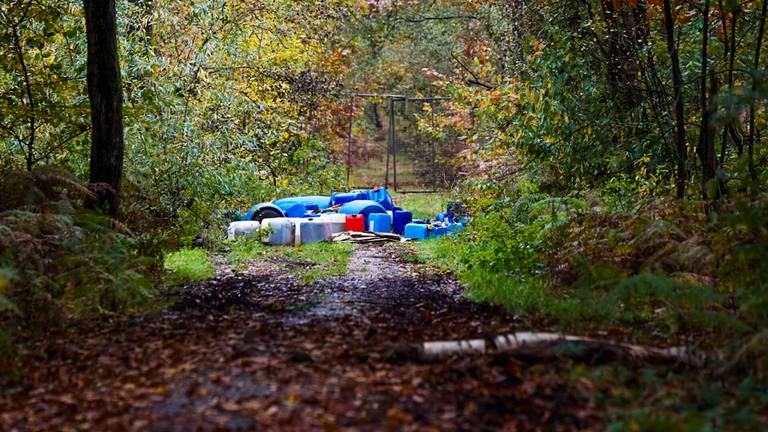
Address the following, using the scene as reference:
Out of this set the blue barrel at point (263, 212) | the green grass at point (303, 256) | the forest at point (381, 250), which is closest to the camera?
the forest at point (381, 250)

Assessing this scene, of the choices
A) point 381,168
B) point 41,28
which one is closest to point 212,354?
point 41,28

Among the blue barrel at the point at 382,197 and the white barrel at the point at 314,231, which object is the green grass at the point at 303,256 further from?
the blue barrel at the point at 382,197

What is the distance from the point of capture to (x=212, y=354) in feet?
15.3

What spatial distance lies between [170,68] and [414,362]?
789cm

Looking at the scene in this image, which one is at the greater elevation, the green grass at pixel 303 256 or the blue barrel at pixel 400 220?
the blue barrel at pixel 400 220

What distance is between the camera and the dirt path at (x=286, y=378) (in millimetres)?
3568

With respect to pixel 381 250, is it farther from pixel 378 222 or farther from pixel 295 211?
pixel 295 211

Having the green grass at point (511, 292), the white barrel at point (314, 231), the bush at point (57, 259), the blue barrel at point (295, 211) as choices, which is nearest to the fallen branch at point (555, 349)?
the green grass at point (511, 292)

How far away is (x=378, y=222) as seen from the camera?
46.8ft

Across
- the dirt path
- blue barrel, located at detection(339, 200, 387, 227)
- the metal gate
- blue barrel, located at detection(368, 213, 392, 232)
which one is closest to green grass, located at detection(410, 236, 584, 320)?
the dirt path

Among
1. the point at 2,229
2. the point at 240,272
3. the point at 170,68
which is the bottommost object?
the point at 240,272

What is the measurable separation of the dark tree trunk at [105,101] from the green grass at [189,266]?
0.94 metres

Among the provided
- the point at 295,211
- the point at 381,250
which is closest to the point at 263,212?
the point at 295,211

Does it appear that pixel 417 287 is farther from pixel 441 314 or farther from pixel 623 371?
pixel 623 371
